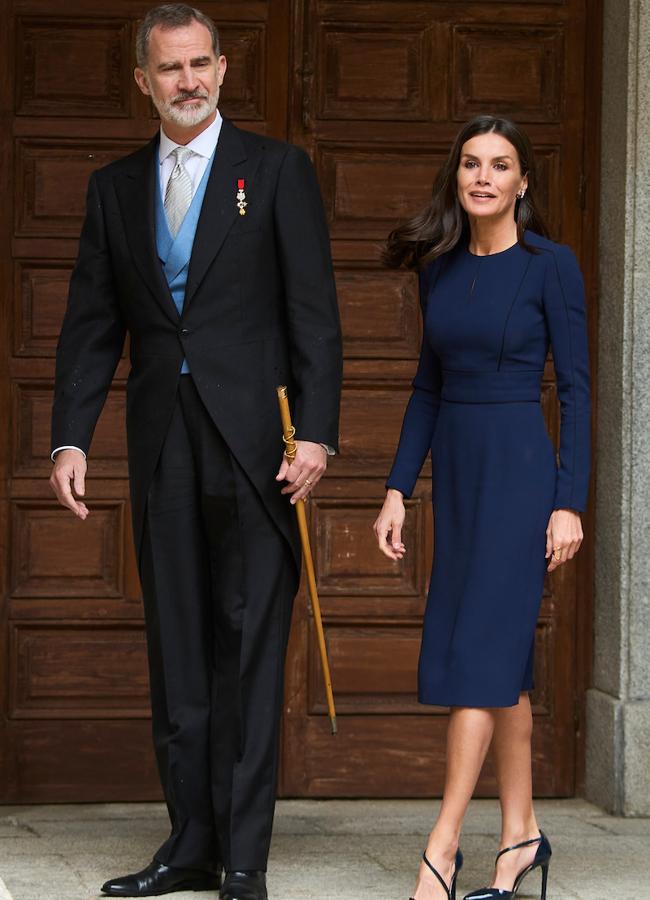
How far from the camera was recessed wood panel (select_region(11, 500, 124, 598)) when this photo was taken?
607 cm

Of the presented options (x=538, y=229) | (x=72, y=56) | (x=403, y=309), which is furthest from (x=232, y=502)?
(x=72, y=56)

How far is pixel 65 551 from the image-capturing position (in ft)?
20.0

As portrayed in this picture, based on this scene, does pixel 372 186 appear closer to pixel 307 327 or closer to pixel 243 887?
pixel 307 327

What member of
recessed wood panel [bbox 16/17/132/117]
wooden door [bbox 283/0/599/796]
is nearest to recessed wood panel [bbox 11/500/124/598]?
wooden door [bbox 283/0/599/796]

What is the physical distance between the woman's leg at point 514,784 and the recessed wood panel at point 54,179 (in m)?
2.53

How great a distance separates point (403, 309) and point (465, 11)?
1.10m

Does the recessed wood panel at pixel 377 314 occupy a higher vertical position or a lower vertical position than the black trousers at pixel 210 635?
higher

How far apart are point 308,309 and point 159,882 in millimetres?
1616

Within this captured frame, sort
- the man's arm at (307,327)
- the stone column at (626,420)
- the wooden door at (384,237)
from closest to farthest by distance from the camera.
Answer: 1. the man's arm at (307,327)
2. the stone column at (626,420)
3. the wooden door at (384,237)

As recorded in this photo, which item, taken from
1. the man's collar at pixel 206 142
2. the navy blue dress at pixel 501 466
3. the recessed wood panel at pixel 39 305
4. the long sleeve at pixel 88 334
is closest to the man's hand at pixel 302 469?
the navy blue dress at pixel 501 466

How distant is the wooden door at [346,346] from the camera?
239 inches

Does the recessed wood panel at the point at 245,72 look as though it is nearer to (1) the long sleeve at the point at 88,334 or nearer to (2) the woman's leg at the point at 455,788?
(1) the long sleeve at the point at 88,334

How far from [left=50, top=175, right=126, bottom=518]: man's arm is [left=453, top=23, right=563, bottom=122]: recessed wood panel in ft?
6.07

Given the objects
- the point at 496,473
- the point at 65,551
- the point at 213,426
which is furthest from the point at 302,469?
the point at 65,551
